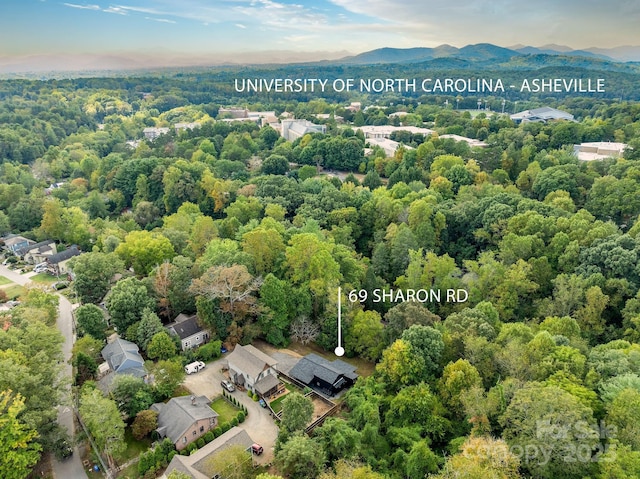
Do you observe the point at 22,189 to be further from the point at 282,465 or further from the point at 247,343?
the point at 282,465

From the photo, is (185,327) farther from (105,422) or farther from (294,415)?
(294,415)

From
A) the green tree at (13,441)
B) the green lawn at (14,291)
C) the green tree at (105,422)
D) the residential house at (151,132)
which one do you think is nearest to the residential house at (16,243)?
the green lawn at (14,291)

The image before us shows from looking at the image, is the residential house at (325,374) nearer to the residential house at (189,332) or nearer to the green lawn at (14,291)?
the residential house at (189,332)

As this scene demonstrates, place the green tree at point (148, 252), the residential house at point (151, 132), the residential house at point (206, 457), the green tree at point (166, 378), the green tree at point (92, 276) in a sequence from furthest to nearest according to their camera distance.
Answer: the residential house at point (151, 132)
the green tree at point (148, 252)
the green tree at point (92, 276)
the green tree at point (166, 378)
the residential house at point (206, 457)

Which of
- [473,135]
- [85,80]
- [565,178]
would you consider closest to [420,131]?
[473,135]

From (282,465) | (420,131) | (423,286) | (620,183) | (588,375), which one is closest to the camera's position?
(282,465)

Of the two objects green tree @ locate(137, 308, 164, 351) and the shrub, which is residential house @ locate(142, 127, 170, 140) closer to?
green tree @ locate(137, 308, 164, 351)
